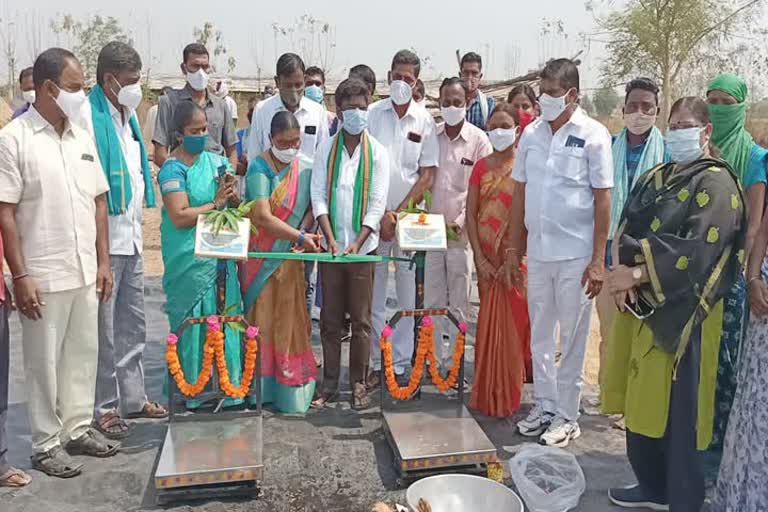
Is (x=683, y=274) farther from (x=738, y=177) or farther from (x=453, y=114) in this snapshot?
(x=453, y=114)

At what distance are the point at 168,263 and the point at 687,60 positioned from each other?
18.0 m

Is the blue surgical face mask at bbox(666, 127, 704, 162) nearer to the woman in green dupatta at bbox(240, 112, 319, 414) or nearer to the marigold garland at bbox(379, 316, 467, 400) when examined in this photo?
the marigold garland at bbox(379, 316, 467, 400)

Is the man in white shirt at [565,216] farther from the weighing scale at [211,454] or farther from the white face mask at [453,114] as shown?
the weighing scale at [211,454]

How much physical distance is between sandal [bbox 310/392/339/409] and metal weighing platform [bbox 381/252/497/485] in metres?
0.47

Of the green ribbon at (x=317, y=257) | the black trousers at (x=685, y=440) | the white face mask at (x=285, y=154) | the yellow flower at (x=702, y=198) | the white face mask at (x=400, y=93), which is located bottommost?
the black trousers at (x=685, y=440)

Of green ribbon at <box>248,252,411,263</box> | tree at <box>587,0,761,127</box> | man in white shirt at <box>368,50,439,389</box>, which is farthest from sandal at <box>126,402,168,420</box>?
tree at <box>587,0,761,127</box>

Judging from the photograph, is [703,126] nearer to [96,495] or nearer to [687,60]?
[96,495]

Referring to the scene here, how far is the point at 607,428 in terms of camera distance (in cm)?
466

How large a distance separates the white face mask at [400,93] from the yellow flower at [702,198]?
8.53ft

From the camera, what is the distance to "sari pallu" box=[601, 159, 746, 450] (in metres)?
3.14

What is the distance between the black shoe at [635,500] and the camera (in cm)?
363

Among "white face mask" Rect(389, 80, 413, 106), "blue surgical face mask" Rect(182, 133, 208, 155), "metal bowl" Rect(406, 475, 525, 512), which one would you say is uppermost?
"white face mask" Rect(389, 80, 413, 106)

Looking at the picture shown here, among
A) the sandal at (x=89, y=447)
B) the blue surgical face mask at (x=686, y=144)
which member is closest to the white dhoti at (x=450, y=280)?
the blue surgical face mask at (x=686, y=144)

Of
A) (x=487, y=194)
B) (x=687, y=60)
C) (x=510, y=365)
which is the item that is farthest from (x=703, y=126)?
(x=687, y=60)
